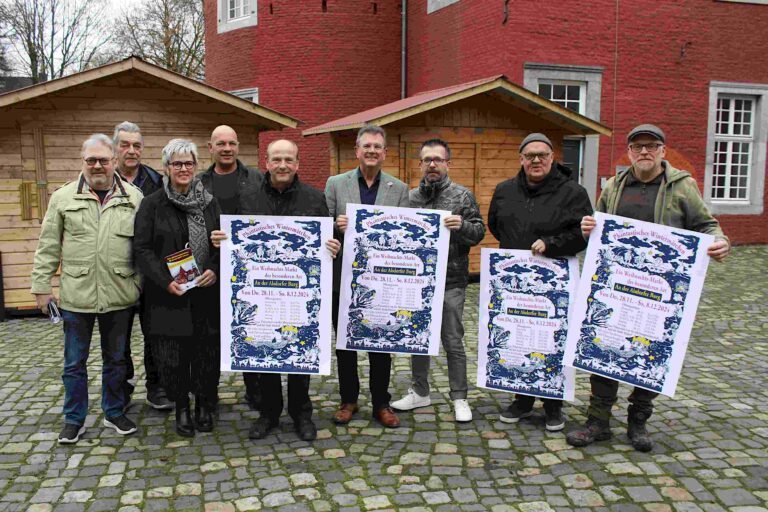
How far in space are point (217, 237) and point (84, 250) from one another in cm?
87

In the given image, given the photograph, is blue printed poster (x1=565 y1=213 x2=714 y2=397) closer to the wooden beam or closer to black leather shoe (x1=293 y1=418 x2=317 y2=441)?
black leather shoe (x1=293 y1=418 x2=317 y2=441)

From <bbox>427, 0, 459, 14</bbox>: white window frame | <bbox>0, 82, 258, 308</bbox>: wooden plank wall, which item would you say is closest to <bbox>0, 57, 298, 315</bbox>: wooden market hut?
<bbox>0, 82, 258, 308</bbox>: wooden plank wall

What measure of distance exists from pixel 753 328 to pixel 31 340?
846 centimetres

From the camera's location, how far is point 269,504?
3.66 metres

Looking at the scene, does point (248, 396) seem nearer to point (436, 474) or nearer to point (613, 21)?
point (436, 474)

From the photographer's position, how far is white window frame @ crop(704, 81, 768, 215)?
50.4 feet

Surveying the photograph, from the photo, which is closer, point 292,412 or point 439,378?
point 292,412

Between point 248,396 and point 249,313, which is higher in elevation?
point 249,313

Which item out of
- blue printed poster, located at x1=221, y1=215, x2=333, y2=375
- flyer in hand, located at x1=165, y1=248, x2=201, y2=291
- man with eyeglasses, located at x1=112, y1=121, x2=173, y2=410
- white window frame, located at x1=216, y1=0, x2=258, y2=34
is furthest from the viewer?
white window frame, located at x1=216, y1=0, x2=258, y2=34

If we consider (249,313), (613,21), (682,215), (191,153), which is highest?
(613,21)

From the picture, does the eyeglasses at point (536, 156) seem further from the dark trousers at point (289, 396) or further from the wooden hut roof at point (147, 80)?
the wooden hut roof at point (147, 80)

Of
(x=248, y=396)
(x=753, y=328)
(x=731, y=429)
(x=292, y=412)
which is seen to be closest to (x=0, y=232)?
(x=248, y=396)

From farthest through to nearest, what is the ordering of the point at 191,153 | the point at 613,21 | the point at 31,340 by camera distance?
the point at 613,21 → the point at 31,340 → the point at 191,153

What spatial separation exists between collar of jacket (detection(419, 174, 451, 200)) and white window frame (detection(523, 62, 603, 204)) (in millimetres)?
9972
